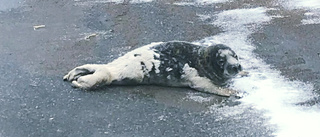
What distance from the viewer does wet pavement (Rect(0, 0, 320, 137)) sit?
168 inches

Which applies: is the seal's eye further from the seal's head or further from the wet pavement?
the wet pavement

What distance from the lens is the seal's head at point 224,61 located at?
4812 mm

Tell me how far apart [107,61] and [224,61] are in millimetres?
1376

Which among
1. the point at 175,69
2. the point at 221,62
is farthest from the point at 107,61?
the point at 221,62

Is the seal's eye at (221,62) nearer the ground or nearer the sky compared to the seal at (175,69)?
nearer the sky

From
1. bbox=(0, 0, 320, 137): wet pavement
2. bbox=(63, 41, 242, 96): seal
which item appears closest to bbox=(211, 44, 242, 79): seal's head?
bbox=(63, 41, 242, 96): seal

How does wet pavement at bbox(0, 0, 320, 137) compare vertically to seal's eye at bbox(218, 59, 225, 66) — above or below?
below

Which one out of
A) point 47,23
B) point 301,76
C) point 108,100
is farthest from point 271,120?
point 47,23

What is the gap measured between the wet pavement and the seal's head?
0.99ft

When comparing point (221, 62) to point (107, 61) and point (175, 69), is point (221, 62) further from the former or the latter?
point (107, 61)

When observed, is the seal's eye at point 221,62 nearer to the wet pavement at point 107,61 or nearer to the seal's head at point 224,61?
the seal's head at point 224,61

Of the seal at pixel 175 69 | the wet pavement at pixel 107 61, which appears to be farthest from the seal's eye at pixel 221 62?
the wet pavement at pixel 107 61

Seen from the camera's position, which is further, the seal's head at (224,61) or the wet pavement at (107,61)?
the seal's head at (224,61)

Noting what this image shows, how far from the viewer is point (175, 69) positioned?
4887mm
